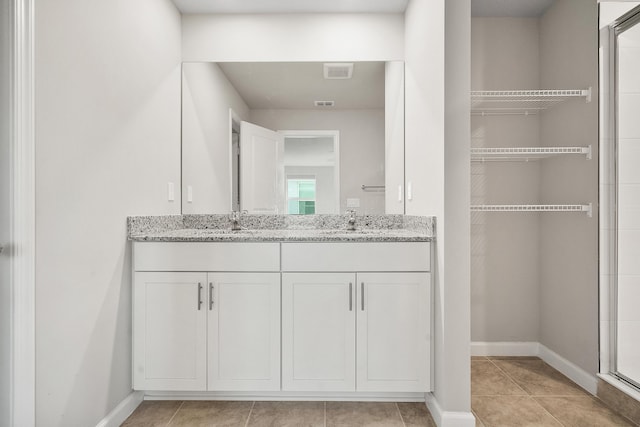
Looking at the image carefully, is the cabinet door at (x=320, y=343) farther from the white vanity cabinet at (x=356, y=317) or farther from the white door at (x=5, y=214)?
the white door at (x=5, y=214)

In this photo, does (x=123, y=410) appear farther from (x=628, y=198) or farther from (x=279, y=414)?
(x=628, y=198)

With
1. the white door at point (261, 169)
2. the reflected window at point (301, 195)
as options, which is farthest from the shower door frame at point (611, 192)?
the white door at point (261, 169)

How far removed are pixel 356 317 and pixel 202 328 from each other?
2.66 feet

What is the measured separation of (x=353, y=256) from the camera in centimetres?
196

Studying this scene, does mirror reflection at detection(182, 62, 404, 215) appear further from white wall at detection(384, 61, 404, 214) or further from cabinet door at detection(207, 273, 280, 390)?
cabinet door at detection(207, 273, 280, 390)

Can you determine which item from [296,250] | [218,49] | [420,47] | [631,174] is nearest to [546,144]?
[631,174]

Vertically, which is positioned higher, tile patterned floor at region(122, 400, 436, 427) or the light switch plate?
the light switch plate

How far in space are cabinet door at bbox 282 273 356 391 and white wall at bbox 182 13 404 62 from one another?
1.55 metres

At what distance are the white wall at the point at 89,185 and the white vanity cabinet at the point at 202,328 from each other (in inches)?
3.9

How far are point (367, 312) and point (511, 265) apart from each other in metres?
1.36

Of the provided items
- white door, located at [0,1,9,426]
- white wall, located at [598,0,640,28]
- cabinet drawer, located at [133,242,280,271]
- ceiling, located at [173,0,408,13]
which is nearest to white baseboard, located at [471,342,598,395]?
cabinet drawer, located at [133,242,280,271]

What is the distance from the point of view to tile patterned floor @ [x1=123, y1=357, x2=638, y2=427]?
1832 mm

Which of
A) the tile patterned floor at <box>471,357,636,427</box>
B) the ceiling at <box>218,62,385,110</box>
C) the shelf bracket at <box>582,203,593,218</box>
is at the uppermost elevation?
the ceiling at <box>218,62,385,110</box>

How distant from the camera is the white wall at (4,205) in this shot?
49.6 inches
